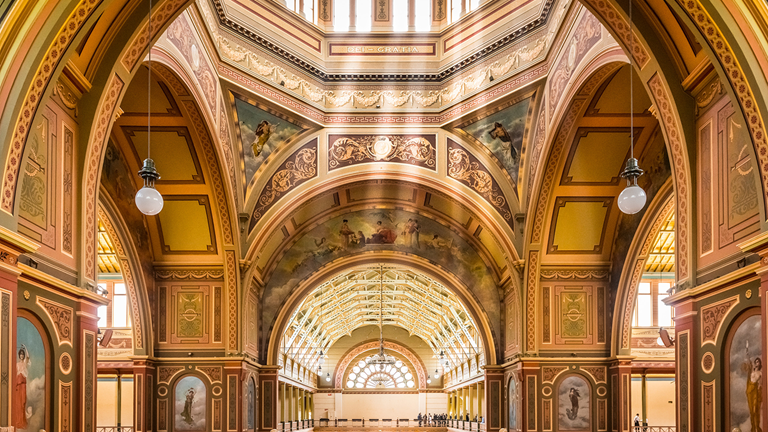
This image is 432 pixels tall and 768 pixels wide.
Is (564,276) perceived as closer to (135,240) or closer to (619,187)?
(619,187)

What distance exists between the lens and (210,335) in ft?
71.9

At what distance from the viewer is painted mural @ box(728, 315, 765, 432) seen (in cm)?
953

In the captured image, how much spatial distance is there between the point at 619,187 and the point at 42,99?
49.6 feet

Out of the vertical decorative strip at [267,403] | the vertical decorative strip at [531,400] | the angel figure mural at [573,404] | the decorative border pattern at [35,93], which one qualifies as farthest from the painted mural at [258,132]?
the decorative border pattern at [35,93]

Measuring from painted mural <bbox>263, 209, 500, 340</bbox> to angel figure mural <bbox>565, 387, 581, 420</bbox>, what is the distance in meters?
4.22

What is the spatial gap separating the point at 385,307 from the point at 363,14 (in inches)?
1093

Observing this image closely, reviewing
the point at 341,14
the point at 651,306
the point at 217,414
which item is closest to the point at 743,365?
the point at 217,414

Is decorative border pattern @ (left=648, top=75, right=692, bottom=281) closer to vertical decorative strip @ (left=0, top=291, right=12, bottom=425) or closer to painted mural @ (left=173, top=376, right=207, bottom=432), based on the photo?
A: vertical decorative strip @ (left=0, top=291, right=12, bottom=425)

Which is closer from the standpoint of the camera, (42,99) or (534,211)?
(42,99)

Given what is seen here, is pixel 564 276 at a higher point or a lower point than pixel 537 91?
lower

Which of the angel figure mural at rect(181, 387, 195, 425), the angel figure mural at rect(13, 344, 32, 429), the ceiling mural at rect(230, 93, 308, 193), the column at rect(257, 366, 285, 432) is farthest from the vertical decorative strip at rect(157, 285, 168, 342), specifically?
the angel figure mural at rect(13, 344, 32, 429)

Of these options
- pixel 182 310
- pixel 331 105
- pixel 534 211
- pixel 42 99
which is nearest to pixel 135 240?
pixel 182 310

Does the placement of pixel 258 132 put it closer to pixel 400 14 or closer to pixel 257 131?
pixel 257 131

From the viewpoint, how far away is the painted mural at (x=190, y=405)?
21688 mm
